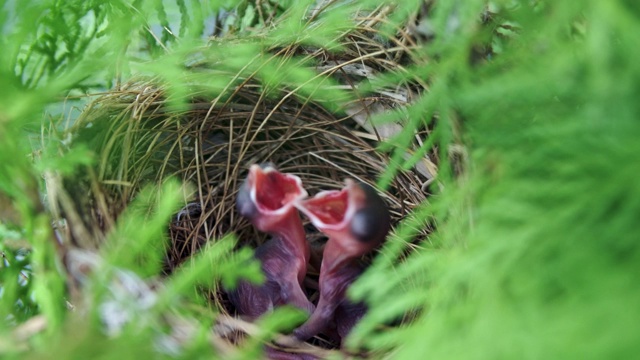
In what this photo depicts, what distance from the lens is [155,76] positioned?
0.88 metres

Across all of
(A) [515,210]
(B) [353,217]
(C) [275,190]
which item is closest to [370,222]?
(B) [353,217]

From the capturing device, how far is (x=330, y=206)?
834 mm

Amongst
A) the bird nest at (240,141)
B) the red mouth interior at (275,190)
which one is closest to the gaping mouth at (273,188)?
the red mouth interior at (275,190)

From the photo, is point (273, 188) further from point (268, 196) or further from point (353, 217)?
point (353, 217)

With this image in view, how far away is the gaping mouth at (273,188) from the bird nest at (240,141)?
12 centimetres

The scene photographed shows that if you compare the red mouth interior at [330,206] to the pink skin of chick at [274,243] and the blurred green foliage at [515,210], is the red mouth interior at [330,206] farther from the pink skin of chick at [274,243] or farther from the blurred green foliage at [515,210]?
the blurred green foliage at [515,210]

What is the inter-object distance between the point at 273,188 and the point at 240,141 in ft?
0.53

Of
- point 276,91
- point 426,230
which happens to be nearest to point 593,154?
point 426,230

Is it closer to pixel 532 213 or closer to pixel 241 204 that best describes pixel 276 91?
pixel 241 204

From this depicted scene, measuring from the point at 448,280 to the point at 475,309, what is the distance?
4 centimetres

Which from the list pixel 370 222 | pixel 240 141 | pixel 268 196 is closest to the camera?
pixel 370 222

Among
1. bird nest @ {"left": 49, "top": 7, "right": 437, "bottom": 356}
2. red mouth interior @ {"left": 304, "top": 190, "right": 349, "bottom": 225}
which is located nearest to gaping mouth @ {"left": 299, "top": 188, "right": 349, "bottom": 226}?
red mouth interior @ {"left": 304, "top": 190, "right": 349, "bottom": 225}

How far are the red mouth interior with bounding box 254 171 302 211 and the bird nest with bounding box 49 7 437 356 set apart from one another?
0.12 metres

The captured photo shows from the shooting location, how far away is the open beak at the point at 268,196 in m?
0.82
